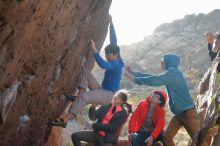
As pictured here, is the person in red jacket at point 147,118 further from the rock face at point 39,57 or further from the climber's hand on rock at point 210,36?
the climber's hand on rock at point 210,36

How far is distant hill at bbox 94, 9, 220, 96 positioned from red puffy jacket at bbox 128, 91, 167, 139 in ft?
135

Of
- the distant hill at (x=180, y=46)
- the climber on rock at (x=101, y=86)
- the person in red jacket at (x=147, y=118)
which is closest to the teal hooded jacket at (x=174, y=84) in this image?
the person in red jacket at (x=147, y=118)

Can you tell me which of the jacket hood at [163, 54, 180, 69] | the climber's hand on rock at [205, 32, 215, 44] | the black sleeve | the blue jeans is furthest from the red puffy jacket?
the climber's hand on rock at [205, 32, 215, 44]

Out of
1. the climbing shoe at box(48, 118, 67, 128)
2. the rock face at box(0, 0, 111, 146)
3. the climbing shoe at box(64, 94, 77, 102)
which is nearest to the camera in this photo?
the rock face at box(0, 0, 111, 146)

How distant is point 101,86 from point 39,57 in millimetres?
2637

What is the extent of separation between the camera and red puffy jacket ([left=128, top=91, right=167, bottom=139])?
415 inches

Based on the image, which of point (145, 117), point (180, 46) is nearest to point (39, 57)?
point (145, 117)

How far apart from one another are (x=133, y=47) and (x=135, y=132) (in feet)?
197

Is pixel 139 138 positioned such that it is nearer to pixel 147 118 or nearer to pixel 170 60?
pixel 147 118

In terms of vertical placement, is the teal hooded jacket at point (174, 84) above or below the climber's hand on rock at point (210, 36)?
below

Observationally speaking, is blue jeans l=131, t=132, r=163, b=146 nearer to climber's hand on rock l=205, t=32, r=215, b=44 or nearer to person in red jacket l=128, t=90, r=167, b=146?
person in red jacket l=128, t=90, r=167, b=146

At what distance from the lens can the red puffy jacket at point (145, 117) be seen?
10.5 meters

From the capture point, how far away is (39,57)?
9.77m

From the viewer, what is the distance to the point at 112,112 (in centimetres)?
1041
